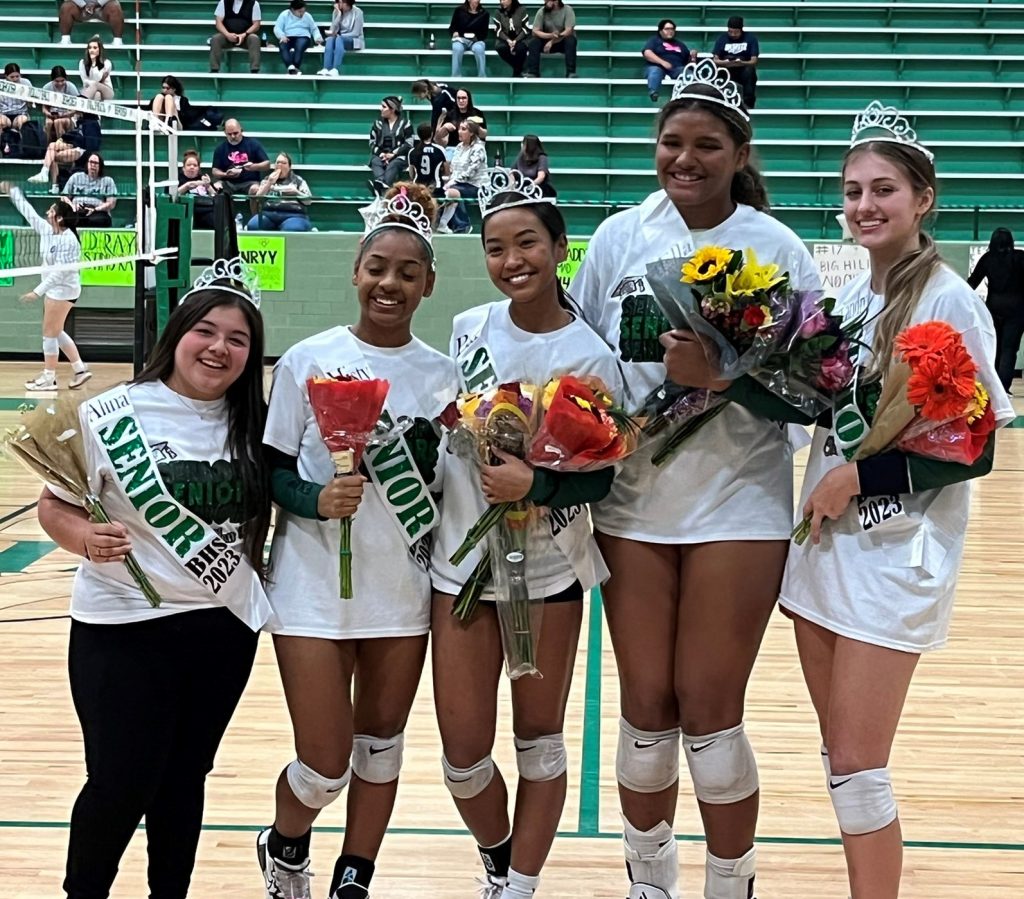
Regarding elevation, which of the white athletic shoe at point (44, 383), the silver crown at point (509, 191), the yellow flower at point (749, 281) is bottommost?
the white athletic shoe at point (44, 383)

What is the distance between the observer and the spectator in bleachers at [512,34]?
50.5 feet

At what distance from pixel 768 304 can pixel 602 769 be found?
1.83 metres

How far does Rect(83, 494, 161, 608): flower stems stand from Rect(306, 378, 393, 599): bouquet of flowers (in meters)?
0.43

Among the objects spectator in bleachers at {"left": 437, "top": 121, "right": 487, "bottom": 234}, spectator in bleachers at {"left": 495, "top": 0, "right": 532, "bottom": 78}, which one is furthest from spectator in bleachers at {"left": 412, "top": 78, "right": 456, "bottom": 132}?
spectator in bleachers at {"left": 495, "top": 0, "right": 532, "bottom": 78}

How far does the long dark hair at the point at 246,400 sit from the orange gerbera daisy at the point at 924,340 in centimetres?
128

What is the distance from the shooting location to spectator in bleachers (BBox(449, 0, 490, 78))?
1545 cm

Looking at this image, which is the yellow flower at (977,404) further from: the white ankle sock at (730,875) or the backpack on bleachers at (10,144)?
the backpack on bleachers at (10,144)

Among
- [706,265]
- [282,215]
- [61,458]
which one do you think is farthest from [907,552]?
[282,215]

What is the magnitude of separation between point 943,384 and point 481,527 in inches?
37.4

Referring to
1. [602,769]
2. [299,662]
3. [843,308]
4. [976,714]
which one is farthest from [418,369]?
[976,714]

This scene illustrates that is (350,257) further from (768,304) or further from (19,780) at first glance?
(768,304)

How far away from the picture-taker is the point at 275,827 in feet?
9.37

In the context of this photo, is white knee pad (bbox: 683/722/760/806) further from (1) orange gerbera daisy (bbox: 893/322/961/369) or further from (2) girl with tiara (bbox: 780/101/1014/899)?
(1) orange gerbera daisy (bbox: 893/322/961/369)

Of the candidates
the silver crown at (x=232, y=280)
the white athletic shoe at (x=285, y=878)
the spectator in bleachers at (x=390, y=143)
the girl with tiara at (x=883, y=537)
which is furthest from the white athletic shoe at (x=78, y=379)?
the girl with tiara at (x=883, y=537)
